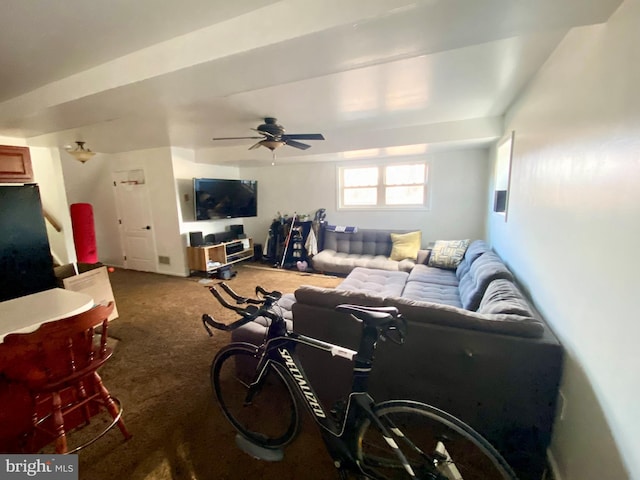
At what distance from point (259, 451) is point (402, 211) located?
14.5 feet

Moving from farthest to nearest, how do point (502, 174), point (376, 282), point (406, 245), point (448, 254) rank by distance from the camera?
point (406, 245) → point (448, 254) → point (376, 282) → point (502, 174)

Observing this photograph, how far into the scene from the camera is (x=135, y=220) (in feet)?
17.2

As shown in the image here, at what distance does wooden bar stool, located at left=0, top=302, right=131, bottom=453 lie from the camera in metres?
1.26

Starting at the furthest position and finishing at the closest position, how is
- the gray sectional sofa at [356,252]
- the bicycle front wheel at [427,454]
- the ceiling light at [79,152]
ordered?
the gray sectional sofa at [356,252] → the ceiling light at [79,152] → the bicycle front wheel at [427,454]

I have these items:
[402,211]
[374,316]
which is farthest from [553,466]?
[402,211]

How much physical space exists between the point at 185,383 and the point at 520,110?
368 cm

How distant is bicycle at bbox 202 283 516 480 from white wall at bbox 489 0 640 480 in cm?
43

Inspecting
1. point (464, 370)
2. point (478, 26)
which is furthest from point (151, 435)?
point (478, 26)

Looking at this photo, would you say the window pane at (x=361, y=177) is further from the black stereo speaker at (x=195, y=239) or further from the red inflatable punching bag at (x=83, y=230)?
the red inflatable punching bag at (x=83, y=230)

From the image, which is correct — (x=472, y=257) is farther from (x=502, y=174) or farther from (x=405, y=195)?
(x=405, y=195)

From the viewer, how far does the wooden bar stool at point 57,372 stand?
1.26 m

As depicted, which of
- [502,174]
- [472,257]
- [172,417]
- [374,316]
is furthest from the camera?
[502,174]

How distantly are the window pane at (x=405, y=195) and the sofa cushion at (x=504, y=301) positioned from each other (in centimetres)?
317

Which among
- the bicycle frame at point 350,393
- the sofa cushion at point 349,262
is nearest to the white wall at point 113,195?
the sofa cushion at point 349,262
